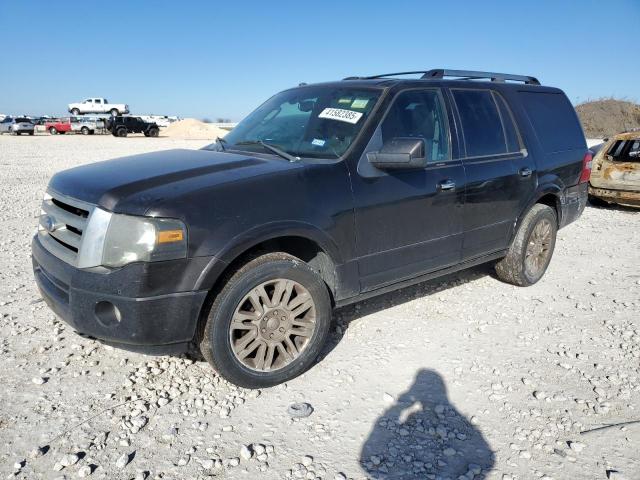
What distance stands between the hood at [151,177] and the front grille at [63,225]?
2.3 inches

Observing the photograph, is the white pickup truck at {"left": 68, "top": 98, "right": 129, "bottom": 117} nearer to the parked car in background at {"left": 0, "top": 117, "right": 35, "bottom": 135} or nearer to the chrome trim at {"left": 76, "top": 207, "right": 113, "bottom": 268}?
the parked car in background at {"left": 0, "top": 117, "right": 35, "bottom": 135}

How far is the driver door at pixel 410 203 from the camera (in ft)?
11.1

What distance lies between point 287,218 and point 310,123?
41.8 inches

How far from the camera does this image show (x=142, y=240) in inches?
102

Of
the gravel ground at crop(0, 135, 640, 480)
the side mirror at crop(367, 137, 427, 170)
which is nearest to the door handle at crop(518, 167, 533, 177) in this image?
the gravel ground at crop(0, 135, 640, 480)

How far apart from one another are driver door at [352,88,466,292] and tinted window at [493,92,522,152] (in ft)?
2.82

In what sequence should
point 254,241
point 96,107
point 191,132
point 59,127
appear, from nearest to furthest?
point 254,241 → point 59,127 → point 191,132 → point 96,107

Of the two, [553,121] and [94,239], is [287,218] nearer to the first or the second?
[94,239]

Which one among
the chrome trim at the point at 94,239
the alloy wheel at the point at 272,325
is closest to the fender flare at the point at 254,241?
the alloy wheel at the point at 272,325

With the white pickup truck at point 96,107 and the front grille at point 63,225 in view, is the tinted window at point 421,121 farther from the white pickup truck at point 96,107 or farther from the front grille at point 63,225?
the white pickup truck at point 96,107

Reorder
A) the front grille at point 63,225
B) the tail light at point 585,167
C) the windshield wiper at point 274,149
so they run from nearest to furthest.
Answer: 1. the front grille at point 63,225
2. the windshield wiper at point 274,149
3. the tail light at point 585,167

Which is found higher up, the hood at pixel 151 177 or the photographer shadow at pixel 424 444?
the hood at pixel 151 177

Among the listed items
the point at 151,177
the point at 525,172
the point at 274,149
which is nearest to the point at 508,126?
the point at 525,172

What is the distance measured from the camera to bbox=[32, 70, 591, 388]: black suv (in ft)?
8.70
